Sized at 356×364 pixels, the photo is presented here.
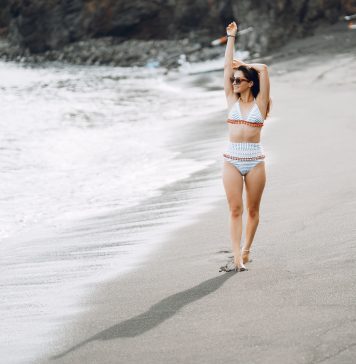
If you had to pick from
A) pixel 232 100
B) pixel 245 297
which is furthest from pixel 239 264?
pixel 232 100

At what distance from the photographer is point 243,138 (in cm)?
583

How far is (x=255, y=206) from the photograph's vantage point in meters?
5.96

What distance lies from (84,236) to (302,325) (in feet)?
12.6

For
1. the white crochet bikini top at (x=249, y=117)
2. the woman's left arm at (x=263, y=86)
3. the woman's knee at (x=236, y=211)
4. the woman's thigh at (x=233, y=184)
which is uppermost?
the woman's left arm at (x=263, y=86)

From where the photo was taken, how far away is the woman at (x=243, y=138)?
19.1 feet

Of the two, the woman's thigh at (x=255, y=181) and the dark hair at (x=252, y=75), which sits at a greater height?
the dark hair at (x=252, y=75)

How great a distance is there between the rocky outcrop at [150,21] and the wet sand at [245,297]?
28.0 metres

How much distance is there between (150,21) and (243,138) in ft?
129

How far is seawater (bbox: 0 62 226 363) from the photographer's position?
19.7 feet

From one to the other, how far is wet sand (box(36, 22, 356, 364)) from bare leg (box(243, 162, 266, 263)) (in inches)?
7.8

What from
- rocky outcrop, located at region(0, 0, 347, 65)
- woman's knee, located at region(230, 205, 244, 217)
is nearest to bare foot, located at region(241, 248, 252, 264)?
woman's knee, located at region(230, 205, 244, 217)

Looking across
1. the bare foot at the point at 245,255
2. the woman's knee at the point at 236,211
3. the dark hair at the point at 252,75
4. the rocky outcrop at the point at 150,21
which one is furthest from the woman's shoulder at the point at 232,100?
the rocky outcrop at the point at 150,21

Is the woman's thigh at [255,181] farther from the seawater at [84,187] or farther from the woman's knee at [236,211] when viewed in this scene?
the seawater at [84,187]

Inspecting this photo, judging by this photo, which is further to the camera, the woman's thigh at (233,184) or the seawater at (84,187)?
the seawater at (84,187)
